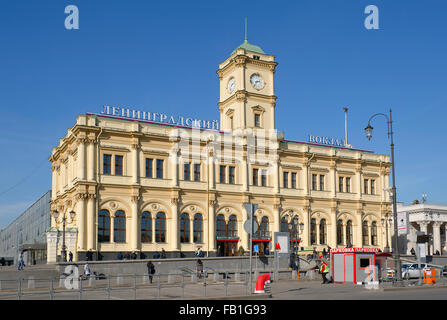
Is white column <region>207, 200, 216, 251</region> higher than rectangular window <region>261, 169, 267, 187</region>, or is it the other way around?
rectangular window <region>261, 169, 267, 187</region>

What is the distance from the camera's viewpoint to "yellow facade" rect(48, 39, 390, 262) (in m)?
50.0

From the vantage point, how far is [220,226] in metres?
56.0

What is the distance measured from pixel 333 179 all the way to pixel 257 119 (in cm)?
1193

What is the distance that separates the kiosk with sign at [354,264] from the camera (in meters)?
35.2

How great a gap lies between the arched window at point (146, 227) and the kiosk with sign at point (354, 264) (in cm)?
2107

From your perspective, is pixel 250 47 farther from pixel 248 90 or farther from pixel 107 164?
pixel 107 164

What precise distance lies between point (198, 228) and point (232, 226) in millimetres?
4111

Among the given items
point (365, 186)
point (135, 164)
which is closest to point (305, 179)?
point (365, 186)

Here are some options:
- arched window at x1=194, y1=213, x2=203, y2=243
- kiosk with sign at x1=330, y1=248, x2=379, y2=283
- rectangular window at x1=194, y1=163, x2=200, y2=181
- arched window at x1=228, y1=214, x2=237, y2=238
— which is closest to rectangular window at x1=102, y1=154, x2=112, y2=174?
rectangular window at x1=194, y1=163, x2=200, y2=181

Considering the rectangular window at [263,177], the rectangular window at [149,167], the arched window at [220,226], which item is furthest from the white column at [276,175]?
the rectangular window at [149,167]

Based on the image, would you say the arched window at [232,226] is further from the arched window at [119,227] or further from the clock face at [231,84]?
the clock face at [231,84]

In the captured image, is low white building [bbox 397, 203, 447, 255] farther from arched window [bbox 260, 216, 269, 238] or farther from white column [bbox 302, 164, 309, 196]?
arched window [bbox 260, 216, 269, 238]

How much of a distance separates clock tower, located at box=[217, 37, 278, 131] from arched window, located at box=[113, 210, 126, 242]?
16.7 m

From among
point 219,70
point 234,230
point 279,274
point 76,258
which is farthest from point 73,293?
point 219,70
